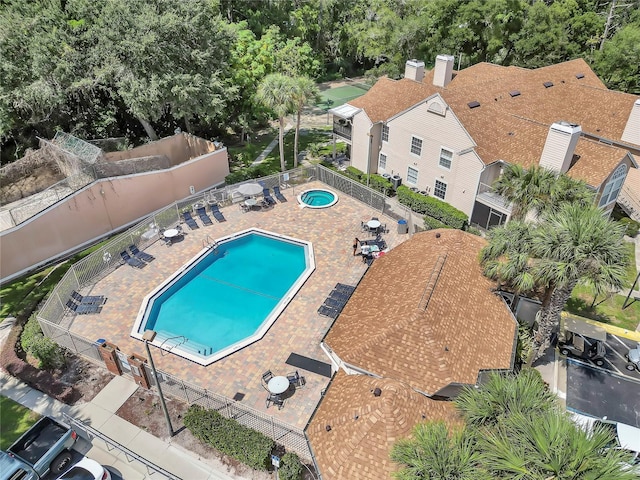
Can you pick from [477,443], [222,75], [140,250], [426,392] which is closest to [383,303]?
[426,392]

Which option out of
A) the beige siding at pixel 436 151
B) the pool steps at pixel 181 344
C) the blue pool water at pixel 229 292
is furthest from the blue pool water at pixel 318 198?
the pool steps at pixel 181 344

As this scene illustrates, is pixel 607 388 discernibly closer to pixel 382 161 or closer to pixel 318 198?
pixel 318 198

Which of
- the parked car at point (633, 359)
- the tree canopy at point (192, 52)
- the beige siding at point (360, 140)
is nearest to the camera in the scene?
the parked car at point (633, 359)

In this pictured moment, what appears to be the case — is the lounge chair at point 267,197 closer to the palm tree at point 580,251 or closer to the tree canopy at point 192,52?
the tree canopy at point 192,52

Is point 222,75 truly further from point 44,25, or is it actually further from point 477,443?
point 477,443

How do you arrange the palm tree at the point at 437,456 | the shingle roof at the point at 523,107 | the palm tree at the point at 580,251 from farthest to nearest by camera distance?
the shingle roof at the point at 523,107
the palm tree at the point at 580,251
the palm tree at the point at 437,456

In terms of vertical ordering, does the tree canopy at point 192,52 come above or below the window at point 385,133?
above

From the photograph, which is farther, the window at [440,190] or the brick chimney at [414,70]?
the brick chimney at [414,70]

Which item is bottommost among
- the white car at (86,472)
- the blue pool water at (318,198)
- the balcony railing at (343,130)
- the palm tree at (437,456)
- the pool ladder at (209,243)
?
the pool ladder at (209,243)
